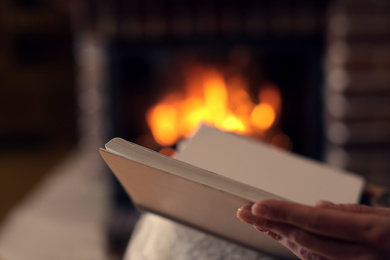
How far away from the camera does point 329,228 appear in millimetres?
329

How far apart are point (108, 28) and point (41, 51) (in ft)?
5.31

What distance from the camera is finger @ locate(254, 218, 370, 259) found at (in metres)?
0.34

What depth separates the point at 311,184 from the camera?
56cm

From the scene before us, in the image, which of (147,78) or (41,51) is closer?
(147,78)

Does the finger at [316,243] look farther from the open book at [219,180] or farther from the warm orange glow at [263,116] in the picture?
the warm orange glow at [263,116]

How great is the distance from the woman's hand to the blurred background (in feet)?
3.56

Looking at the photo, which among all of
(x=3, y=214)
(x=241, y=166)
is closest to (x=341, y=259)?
(x=241, y=166)

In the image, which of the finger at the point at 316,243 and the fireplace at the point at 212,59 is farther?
the fireplace at the point at 212,59

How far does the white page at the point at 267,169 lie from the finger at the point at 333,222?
174 mm

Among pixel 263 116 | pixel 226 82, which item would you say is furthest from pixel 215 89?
pixel 263 116

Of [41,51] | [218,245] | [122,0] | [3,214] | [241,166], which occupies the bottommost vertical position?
[3,214]

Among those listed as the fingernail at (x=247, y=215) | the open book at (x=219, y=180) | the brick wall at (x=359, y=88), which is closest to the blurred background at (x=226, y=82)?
the brick wall at (x=359, y=88)

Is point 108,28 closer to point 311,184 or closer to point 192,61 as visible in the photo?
point 192,61

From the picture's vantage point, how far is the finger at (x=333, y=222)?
0.33 m
